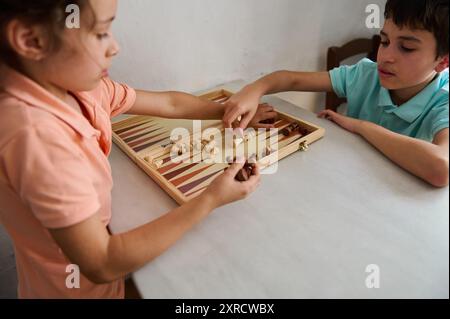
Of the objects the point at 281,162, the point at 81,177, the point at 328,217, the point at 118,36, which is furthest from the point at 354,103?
the point at 81,177

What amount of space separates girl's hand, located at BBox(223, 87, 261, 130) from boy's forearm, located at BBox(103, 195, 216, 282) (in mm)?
354

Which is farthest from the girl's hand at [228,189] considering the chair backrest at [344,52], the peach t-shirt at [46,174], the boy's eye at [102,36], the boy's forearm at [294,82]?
the chair backrest at [344,52]

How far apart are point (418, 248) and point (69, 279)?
2.07 feet

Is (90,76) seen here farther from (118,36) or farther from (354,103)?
(354,103)

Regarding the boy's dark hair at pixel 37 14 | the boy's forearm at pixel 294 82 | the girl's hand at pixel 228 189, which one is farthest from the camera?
the boy's forearm at pixel 294 82

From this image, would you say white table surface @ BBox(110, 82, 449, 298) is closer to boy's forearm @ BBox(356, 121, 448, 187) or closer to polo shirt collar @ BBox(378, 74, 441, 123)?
boy's forearm @ BBox(356, 121, 448, 187)

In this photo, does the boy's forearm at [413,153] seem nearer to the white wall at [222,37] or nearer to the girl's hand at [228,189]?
the girl's hand at [228,189]

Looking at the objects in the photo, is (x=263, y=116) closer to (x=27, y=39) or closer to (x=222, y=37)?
(x=222, y=37)

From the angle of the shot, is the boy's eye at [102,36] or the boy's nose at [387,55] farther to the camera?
the boy's nose at [387,55]

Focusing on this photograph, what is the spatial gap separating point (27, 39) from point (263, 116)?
635 mm

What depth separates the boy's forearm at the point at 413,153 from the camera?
69 centimetres

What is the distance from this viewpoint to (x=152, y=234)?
0.57m

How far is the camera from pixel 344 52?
5.13 ft

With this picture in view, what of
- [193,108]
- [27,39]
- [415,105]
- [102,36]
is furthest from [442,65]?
[27,39]
